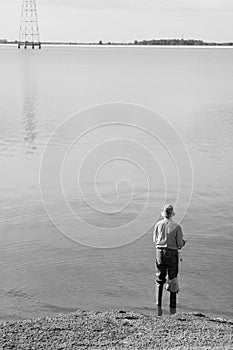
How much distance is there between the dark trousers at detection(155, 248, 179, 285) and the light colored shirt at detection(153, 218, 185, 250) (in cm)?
12

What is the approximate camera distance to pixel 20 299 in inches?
555

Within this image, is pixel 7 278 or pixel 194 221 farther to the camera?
pixel 194 221

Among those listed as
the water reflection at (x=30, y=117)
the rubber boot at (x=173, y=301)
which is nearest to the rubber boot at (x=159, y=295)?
the rubber boot at (x=173, y=301)

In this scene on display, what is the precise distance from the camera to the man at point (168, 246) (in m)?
12.7

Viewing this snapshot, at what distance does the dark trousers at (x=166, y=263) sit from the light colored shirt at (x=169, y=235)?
0.12 m

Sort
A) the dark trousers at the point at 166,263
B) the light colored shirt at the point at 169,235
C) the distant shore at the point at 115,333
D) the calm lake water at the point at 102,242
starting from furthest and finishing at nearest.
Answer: the calm lake water at the point at 102,242 → the dark trousers at the point at 166,263 → the light colored shirt at the point at 169,235 → the distant shore at the point at 115,333

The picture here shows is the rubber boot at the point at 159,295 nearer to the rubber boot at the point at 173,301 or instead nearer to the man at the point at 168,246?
the man at the point at 168,246

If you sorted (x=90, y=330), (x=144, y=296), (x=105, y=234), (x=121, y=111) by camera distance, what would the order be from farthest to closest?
1. (x=121, y=111)
2. (x=105, y=234)
3. (x=144, y=296)
4. (x=90, y=330)

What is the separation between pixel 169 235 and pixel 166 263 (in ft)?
2.17

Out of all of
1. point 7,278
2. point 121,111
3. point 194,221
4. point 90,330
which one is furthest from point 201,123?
point 90,330

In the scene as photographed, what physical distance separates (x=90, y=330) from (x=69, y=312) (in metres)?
2.62

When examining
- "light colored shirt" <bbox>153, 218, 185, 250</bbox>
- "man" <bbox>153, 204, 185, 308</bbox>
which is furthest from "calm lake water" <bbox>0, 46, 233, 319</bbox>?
"light colored shirt" <bbox>153, 218, 185, 250</bbox>

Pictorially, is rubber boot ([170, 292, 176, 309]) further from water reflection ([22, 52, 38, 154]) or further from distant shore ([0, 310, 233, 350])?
water reflection ([22, 52, 38, 154])

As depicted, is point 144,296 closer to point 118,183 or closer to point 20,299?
point 20,299
